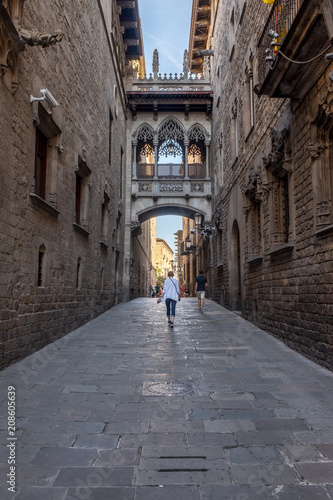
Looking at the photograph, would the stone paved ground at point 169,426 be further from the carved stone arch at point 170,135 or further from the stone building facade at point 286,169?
the carved stone arch at point 170,135

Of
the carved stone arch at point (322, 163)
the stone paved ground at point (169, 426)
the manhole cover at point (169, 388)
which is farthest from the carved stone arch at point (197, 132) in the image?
the manhole cover at point (169, 388)

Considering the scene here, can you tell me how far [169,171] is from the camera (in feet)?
77.4

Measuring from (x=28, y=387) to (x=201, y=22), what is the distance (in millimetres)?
24773

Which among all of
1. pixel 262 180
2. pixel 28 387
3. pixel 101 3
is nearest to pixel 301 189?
pixel 262 180

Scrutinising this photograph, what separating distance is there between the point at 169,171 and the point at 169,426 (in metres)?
20.7

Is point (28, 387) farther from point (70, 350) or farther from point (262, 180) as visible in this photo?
point (262, 180)

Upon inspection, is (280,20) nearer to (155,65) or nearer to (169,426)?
(169,426)

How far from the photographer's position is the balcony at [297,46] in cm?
560

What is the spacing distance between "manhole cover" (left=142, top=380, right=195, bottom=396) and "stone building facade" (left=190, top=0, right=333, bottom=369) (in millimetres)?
2126

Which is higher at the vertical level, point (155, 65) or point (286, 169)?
point (155, 65)

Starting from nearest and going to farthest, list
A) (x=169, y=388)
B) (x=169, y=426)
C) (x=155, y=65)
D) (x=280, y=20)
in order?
(x=169, y=426) < (x=169, y=388) < (x=280, y=20) < (x=155, y=65)

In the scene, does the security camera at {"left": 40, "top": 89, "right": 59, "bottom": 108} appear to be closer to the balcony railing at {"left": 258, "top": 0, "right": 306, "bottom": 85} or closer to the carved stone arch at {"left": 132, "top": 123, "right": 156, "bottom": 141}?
the balcony railing at {"left": 258, "top": 0, "right": 306, "bottom": 85}

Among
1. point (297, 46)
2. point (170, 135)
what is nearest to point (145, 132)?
point (170, 135)

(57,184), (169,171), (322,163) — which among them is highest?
(169,171)
